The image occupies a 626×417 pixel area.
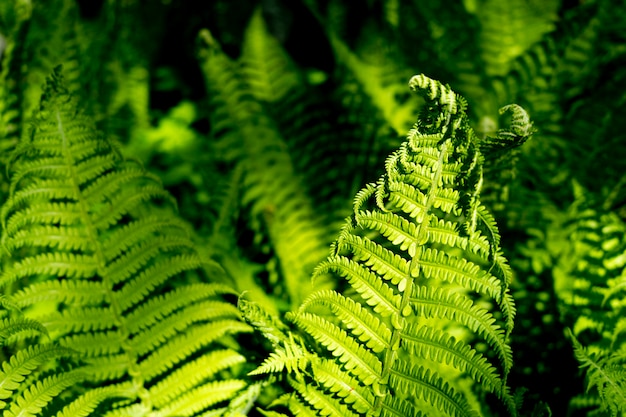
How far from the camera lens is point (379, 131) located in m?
2.00

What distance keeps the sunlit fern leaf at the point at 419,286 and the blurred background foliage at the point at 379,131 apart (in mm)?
422

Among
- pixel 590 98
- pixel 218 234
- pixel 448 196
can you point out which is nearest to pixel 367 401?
pixel 448 196

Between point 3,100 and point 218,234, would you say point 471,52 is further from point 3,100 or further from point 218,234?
point 3,100

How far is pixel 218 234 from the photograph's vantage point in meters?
1.84

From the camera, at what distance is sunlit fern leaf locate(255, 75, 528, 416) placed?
3.35 feet

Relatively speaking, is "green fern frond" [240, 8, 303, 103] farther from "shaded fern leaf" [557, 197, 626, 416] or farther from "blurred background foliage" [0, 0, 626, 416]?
"shaded fern leaf" [557, 197, 626, 416]

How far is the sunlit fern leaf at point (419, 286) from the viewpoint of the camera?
1021 mm

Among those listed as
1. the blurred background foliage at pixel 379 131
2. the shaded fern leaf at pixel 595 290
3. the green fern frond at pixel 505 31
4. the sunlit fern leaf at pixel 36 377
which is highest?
the green fern frond at pixel 505 31

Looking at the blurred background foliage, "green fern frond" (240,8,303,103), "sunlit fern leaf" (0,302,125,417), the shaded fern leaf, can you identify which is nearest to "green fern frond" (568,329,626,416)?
the shaded fern leaf

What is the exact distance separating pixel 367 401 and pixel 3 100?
191cm

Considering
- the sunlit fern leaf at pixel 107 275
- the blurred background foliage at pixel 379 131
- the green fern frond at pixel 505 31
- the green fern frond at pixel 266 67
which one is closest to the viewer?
the sunlit fern leaf at pixel 107 275

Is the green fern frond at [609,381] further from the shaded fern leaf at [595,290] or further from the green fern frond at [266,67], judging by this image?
the green fern frond at [266,67]

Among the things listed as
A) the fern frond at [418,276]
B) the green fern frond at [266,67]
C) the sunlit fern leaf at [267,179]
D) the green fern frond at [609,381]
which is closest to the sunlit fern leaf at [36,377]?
the fern frond at [418,276]

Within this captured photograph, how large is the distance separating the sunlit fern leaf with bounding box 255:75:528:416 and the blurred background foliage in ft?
1.38
